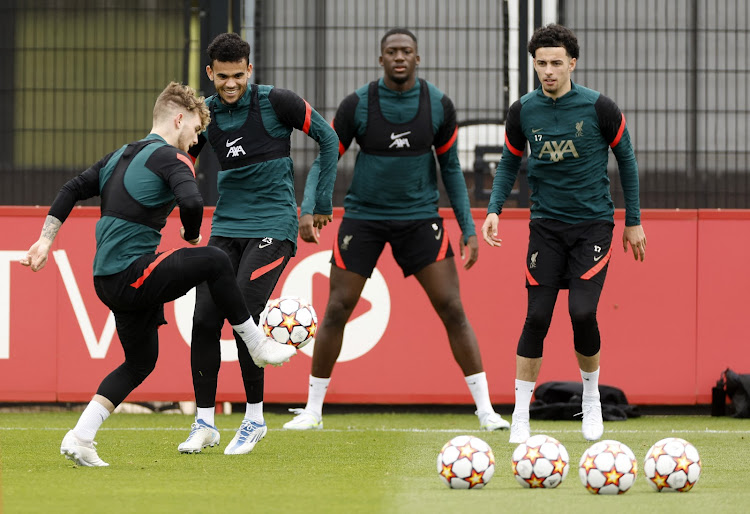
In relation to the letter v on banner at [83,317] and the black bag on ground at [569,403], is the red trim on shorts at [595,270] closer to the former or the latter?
the black bag on ground at [569,403]

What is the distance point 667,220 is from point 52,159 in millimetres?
4860

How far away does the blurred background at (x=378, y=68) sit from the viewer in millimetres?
10492

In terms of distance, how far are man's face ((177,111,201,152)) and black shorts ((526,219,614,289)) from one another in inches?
85.0

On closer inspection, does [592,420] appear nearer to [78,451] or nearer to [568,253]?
[568,253]

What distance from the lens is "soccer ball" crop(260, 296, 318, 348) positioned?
7.01 metres

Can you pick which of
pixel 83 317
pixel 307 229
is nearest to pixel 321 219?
pixel 307 229

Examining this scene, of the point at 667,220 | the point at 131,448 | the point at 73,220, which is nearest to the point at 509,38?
the point at 667,220

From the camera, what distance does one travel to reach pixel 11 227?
981 centimetres

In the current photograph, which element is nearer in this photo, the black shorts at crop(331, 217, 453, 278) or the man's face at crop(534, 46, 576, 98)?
the man's face at crop(534, 46, 576, 98)

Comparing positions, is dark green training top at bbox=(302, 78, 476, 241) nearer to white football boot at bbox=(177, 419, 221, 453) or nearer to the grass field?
the grass field

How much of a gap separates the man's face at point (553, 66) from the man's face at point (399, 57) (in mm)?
997

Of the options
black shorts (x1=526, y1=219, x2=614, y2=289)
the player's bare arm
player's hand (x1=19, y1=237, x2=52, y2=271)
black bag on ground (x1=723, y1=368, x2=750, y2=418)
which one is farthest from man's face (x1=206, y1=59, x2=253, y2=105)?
black bag on ground (x1=723, y1=368, x2=750, y2=418)

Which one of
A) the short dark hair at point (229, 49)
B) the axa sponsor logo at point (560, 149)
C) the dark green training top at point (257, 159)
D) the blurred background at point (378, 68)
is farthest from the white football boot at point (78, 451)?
the blurred background at point (378, 68)

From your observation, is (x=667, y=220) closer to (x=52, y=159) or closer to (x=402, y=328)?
(x=402, y=328)
